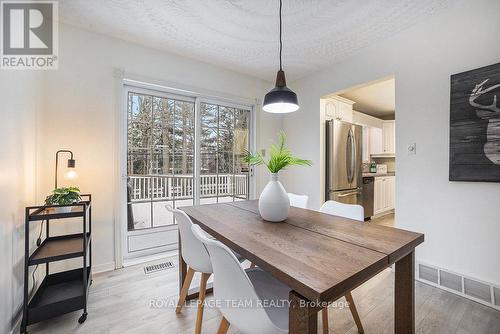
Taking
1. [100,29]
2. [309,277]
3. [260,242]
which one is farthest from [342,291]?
[100,29]

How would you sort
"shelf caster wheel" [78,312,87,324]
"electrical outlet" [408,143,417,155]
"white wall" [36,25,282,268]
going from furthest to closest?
"electrical outlet" [408,143,417,155]
"white wall" [36,25,282,268]
"shelf caster wheel" [78,312,87,324]

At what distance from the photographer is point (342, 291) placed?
2.47ft

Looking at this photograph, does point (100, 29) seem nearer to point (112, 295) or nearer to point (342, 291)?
point (112, 295)

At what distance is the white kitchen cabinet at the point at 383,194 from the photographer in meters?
4.56

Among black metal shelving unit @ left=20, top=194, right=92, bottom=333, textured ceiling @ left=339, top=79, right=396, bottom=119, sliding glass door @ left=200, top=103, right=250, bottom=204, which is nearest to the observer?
black metal shelving unit @ left=20, top=194, right=92, bottom=333

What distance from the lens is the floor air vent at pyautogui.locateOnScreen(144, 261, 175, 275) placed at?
2.37 meters

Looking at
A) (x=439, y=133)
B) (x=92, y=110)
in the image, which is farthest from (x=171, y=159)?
(x=439, y=133)

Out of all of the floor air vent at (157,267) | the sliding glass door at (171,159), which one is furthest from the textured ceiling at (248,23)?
the floor air vent at (157,267)

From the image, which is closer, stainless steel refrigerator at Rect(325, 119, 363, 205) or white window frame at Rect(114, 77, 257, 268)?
white window frame at Rect(114, 77, 257, 268)

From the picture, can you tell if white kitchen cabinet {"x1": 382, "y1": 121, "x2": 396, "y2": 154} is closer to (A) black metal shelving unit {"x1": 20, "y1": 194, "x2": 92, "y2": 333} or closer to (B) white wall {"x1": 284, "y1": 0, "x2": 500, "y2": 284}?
(B) white wall {"x1": 284, "y1": 0, "x2": 500, "y2": 284}

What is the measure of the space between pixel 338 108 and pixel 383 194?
2354mm

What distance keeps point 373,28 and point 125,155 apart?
2953mm

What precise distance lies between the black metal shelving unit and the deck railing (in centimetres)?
89

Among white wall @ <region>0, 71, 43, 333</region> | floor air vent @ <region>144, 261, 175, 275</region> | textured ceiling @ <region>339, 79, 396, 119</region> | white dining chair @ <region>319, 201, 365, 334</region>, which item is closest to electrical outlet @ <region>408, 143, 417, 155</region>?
white dining chair @ <region>319, 201, 365, 334</region>
